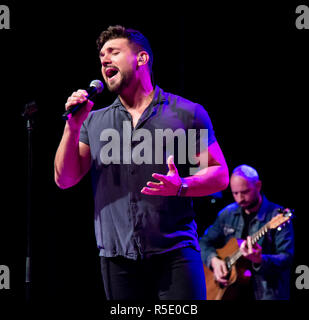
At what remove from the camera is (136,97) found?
209 centimetres

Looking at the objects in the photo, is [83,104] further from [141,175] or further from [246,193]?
[246,193]

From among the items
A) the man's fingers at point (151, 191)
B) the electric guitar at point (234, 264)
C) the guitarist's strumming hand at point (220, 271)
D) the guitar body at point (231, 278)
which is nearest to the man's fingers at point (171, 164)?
the man's fingers at point (151, 191)

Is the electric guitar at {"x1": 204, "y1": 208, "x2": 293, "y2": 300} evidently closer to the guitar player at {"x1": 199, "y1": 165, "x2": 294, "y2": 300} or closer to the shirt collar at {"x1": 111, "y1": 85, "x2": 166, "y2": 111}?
the guitar player at {"x1": 199, "y1": 165, "x2": 294, "y2": 300}

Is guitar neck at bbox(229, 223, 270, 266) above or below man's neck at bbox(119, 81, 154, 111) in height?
below

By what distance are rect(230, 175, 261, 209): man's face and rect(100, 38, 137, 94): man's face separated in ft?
7.43

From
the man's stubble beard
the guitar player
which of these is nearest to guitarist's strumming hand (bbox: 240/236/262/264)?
the guitar player

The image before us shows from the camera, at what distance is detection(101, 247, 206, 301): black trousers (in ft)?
5.80

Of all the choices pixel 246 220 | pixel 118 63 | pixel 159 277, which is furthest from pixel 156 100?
pixel 246 220

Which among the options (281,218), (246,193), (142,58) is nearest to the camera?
(142,58)

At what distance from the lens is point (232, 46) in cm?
446

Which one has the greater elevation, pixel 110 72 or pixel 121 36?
pixel 121 36

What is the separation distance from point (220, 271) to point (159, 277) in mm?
2433

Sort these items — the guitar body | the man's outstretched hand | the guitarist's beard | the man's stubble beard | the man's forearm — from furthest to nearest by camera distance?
the guitarist's beard → the guitar body → the man's stubble beard → the man's forearm → the man's outstretched hand

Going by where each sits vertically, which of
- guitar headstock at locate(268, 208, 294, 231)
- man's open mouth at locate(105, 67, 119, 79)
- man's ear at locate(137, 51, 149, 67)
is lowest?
guitar headstock at locate(268, 208, 294, 231)
